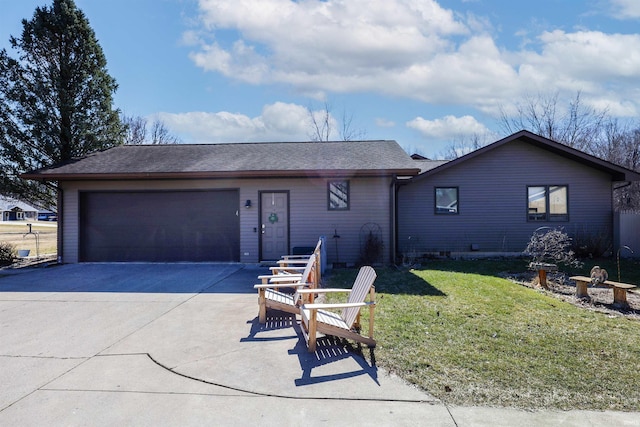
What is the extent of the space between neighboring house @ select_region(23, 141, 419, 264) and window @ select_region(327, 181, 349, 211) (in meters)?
0.03

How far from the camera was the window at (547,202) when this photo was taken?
12.5m

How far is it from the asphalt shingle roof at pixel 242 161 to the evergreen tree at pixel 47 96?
6.81 feet

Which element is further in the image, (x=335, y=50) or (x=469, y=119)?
(x=469, y=119)

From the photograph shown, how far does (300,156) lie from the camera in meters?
12.0

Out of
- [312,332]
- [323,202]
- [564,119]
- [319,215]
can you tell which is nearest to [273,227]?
[319,215]

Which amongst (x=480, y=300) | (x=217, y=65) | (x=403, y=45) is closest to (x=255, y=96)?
(x=217, y=65)

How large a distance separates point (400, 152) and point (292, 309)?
27.4 ft

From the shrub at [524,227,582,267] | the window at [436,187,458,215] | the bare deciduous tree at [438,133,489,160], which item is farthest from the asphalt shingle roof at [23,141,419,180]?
the bare deciduous tree at [438,133,489,160]

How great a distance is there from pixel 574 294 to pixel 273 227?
7324 millimetres

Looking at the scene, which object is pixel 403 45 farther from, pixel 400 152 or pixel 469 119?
pixel 469 119

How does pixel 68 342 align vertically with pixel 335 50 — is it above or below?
below

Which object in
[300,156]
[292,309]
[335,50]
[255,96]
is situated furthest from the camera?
[255,96]

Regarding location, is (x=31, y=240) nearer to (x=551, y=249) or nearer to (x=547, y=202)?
(x=551, y=249)

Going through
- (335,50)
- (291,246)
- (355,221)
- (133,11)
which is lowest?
(291,246)
